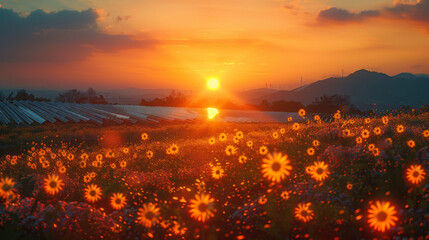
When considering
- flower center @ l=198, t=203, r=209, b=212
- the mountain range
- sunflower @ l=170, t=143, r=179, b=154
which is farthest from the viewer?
the mountain range

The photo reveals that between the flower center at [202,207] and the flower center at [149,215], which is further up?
the flower center at [202,207]

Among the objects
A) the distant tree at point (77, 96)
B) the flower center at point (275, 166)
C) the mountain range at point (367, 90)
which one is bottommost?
the flower center at point (275, 166)

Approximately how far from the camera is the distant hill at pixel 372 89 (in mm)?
152500

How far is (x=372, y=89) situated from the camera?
169 meters

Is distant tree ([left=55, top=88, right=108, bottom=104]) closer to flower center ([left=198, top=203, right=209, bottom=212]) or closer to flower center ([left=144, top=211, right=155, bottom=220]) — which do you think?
flower center ([left=144, top=211, right=155, bottom=220])

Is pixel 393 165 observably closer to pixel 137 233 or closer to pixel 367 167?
pixel 367 167

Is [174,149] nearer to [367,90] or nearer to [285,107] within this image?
[285,107]

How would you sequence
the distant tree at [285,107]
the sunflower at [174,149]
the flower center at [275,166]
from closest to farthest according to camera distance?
the flower center at [275,166] < the sunflower at [174,149] < the distant tree at [285,107]

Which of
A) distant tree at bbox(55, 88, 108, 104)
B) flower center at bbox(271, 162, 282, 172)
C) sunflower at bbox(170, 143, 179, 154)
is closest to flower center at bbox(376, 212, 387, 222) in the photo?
flower center at bbox(271, 162, 282, 172)

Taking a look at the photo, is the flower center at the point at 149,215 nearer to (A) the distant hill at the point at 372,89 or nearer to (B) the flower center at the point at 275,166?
(B) the flower center at the point at 275,166

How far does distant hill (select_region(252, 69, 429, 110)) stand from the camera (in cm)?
15250

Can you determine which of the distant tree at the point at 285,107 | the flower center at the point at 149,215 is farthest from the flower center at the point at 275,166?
the distant tree at the point at 285,107

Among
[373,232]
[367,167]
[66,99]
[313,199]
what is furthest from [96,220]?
[66,99]

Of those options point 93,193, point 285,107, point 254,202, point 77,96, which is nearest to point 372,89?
point 285,107
